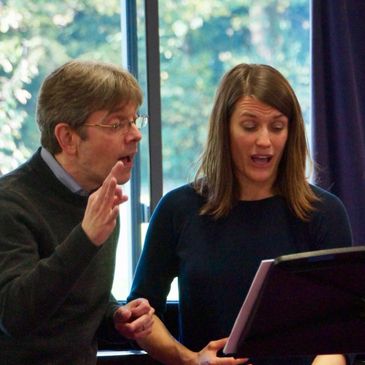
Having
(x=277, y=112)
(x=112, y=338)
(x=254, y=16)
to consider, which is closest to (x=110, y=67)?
(x=277, y=112)

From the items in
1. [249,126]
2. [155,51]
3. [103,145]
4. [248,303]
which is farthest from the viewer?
[155,51]

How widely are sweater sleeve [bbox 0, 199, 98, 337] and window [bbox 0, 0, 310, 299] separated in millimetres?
1797

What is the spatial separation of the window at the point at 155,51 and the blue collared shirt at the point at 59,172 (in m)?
1.57

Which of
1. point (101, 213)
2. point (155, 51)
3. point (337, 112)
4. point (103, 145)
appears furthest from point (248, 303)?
point (155, 51)

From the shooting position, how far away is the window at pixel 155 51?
3580mm

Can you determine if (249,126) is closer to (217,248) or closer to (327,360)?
(217,248)

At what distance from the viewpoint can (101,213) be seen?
1787mm

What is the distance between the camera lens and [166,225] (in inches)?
94.7

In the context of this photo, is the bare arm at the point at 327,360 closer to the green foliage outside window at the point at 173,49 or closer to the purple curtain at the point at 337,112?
the purple curtain at the point at 337,112

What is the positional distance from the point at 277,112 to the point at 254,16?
1568mm

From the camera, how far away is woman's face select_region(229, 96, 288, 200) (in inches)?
90.9

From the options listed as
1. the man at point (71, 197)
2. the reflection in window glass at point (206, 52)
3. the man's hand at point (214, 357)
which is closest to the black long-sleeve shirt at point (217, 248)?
the man's hand at point (214, 357)

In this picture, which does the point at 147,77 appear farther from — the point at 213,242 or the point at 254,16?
the point at 213,242

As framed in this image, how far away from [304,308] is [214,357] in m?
0.38
